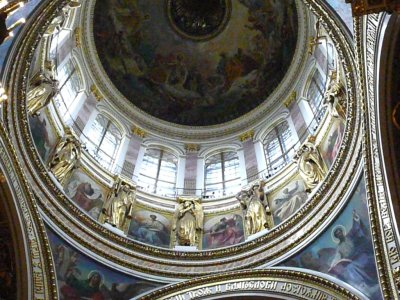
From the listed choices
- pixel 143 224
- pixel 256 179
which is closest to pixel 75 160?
pixel 143 224

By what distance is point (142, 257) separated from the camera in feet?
50.4

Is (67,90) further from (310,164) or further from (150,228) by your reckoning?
(310,164)

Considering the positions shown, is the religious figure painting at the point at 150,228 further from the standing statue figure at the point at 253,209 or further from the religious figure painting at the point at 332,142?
the religious figure painting at the point at 332,142

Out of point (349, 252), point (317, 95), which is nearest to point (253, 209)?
point (349, 252)

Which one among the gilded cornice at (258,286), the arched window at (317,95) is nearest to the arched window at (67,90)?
the gilded cornice at (258,286)

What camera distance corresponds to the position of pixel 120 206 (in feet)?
55.3

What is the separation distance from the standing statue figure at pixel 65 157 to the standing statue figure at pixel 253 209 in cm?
505

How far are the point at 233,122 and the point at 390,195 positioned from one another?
42.4 feet

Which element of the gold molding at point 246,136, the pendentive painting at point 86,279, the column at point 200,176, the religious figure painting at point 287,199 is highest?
the gold molding at point 246,136

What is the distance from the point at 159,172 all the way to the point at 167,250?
4506 millimetres

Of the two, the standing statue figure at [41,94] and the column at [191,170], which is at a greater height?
the column at [191,170]

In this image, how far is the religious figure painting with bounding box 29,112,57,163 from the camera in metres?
15.2

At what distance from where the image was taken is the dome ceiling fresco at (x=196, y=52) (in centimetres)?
2372

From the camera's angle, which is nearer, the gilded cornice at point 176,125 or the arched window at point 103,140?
the arched window at point 103,140
